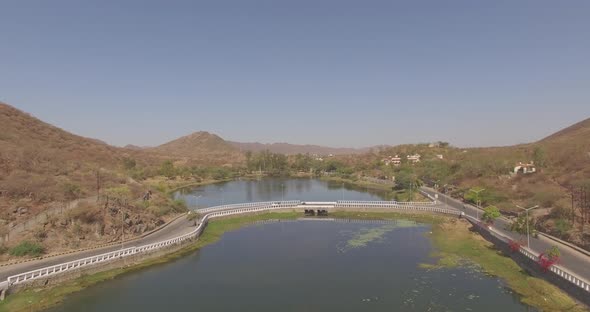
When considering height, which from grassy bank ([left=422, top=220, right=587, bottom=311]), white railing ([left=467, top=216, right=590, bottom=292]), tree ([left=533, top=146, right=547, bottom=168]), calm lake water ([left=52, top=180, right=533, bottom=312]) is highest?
tree ([left=533, top=146, right=547, bottom=168])

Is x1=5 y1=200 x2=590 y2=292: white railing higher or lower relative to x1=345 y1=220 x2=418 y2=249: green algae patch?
higher

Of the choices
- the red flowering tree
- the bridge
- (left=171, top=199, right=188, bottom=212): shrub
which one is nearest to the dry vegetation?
(left=171, top=199, right=188, bottom=212): shrub

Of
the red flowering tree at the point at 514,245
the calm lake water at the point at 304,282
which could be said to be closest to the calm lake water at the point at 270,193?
the calm lake water at the point at 304,282

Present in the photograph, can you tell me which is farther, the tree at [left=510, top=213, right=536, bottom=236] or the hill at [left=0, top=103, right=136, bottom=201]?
the hill at [left=0, top=103, right=136, bottom=201]

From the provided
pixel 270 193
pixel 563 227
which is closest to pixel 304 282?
pixel 563 227

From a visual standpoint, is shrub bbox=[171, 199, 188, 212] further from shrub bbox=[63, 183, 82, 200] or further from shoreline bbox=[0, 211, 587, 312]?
shrub bbox=[63, 183, 82, 200]

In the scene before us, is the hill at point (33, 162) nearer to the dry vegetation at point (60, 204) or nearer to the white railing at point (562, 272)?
the dry vegetation at point (60, 204)

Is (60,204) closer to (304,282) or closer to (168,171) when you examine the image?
(304,282)

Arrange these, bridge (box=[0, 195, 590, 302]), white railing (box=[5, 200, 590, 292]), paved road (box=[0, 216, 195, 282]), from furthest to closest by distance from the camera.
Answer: paved road (box=[0, 216, 195, 282]), white railing (box=[5, 200, 590, 292]), bridge (box=[0, 195, 590, 302])
